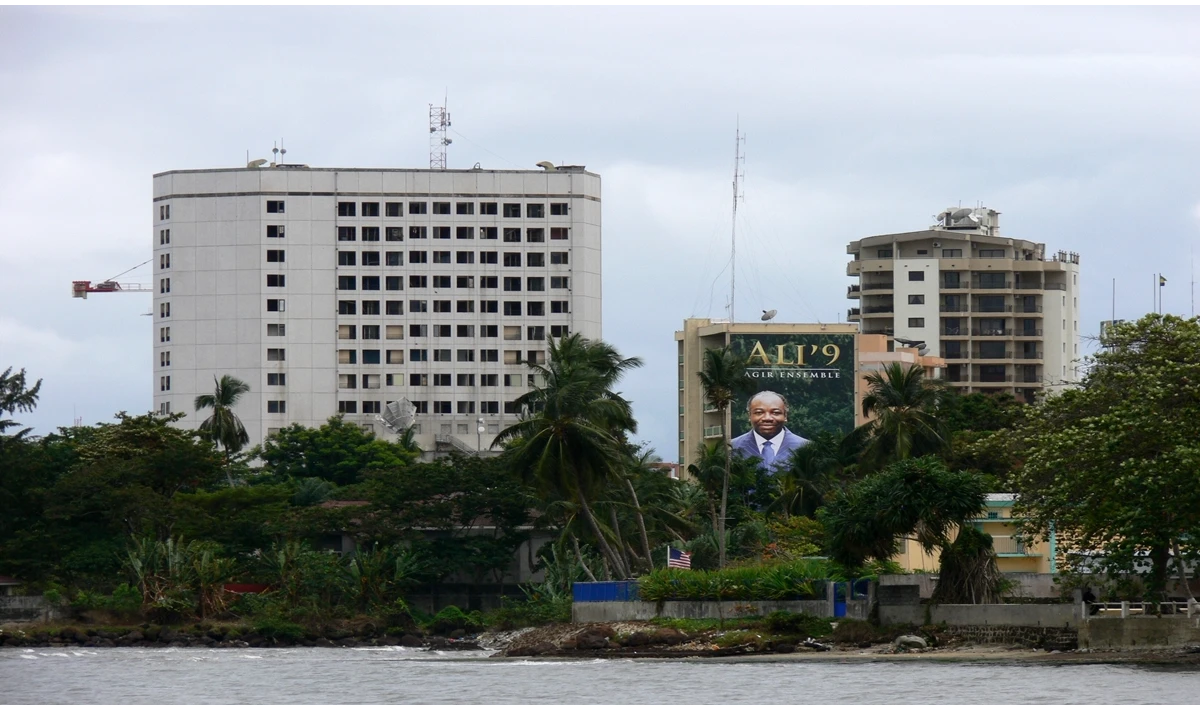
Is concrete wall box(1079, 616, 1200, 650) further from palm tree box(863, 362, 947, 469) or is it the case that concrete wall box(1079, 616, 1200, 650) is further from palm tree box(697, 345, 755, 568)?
palm tree box(863, 362, 947, 469)

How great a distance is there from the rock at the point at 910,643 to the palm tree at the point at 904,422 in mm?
31026

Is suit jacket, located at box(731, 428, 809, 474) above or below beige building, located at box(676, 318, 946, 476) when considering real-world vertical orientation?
below

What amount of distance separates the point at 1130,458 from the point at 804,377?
8095 centimetres

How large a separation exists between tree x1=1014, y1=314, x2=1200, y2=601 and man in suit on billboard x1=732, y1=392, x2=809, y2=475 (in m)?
68.7

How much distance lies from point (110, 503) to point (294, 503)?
18.6 meters

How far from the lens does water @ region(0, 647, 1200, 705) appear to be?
47031mm

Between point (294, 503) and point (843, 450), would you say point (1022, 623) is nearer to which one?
point (843, 450)

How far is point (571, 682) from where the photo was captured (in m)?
55.4

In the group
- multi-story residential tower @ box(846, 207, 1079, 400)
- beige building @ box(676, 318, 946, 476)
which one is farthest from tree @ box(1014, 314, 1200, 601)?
multi-story residential tower @ box(846, 207, 1079, 400)

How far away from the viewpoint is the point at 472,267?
161 meters

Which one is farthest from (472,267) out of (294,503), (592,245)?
(294,503)

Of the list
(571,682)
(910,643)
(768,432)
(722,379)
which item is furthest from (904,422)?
(571,682)

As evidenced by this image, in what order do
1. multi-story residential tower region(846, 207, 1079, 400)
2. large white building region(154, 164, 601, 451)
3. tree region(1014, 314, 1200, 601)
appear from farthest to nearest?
multi-story residential tower region(846, 207, 1079, 400) < large white building region(154, 164, 601, 451) < tree region(1014, 314, 1200, 601)

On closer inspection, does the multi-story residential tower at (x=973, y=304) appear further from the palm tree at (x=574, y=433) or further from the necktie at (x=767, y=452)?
the palm tree at (x=574, y=433)
